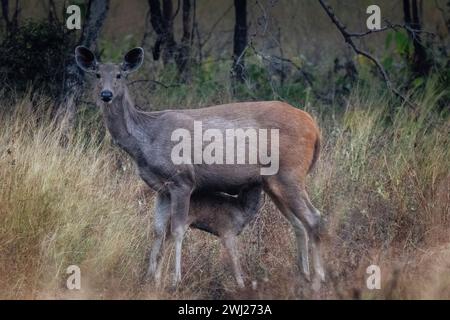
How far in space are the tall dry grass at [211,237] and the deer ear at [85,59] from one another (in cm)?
92

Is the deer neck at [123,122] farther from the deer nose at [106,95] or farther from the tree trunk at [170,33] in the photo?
the tree trunk at [170,33]

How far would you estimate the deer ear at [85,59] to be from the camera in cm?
972

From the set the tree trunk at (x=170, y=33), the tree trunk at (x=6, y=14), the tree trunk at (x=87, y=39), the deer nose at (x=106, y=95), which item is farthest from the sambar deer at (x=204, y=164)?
the tree trunk at (x=170, y=33)

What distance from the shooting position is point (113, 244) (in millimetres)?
8969

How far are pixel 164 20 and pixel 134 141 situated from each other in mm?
5648

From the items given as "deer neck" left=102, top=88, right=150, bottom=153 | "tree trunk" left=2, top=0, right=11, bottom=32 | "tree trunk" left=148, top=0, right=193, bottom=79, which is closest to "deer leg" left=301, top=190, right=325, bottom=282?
"deer neck" left=102, top=88, right=150, bottom=153

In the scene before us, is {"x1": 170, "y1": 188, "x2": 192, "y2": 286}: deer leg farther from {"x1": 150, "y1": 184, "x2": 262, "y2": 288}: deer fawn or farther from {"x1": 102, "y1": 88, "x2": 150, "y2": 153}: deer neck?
{"x1": 102, "y1": 88, "x2": 150, "y2": 153}: deer neck

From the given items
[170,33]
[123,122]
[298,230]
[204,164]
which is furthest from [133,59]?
[170,33]

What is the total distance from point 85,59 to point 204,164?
1621 millimetres

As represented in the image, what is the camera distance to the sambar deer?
922cm

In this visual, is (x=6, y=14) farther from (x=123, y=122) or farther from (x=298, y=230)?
(x=298, y=230)

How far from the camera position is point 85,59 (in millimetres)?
9820
